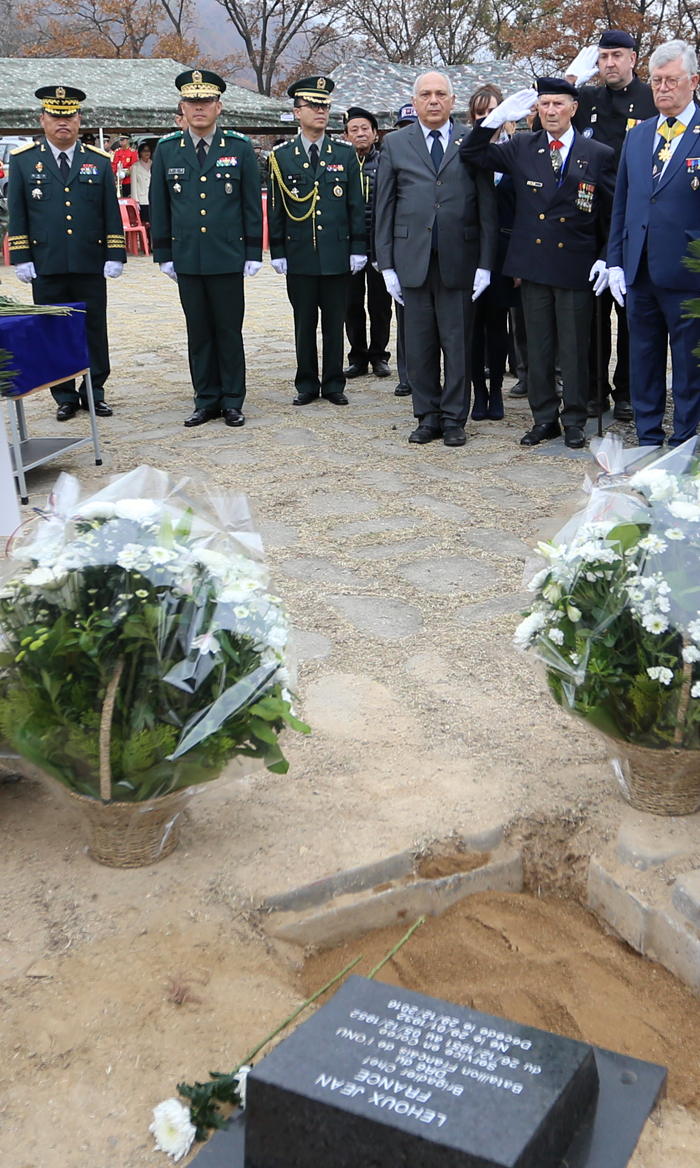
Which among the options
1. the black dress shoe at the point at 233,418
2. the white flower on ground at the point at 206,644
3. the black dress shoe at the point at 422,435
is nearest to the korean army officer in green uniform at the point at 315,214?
the black dress shoe at the point at 233,418

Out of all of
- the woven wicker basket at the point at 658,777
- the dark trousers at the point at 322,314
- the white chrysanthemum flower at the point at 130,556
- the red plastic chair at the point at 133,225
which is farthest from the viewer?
the red plastic chair at the point at 133,225

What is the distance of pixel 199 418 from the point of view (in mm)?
6574

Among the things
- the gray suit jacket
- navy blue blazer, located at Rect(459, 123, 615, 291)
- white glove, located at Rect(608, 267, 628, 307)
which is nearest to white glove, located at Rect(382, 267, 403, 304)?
the gray suit jacket

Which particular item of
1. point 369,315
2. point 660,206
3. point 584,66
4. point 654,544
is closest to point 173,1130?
point 654,544

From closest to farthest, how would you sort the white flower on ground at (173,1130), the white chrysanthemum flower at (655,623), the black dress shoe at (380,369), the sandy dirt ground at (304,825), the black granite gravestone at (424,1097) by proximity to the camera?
the black granite gravestone at (424,1097), the white flower on ground at (173,1130), the sandy dirt ground at (304,825), the white chrysanthemum flower at (655,623), the black dress shoe at (380,369)

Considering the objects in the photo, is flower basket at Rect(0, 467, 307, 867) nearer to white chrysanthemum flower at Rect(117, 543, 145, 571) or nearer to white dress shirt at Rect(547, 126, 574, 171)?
white chrysanthemum flower at Rect(117, 543, 145, 571)

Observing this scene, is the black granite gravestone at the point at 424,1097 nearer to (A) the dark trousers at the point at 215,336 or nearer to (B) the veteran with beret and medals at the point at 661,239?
(B) the veteran with beret and medals at the point at 661,239

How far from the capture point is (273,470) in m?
5.49

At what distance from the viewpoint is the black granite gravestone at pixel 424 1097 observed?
1358 mm

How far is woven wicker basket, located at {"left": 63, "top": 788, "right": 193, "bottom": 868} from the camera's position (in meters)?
2.05

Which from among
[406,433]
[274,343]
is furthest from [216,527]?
[274,343]

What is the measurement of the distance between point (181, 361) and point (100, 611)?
23.0ft

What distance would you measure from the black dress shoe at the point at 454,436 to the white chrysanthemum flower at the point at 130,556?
4153 mm

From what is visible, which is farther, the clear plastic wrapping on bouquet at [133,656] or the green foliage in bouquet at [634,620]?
the green foliage in bouquet at [634,620]
